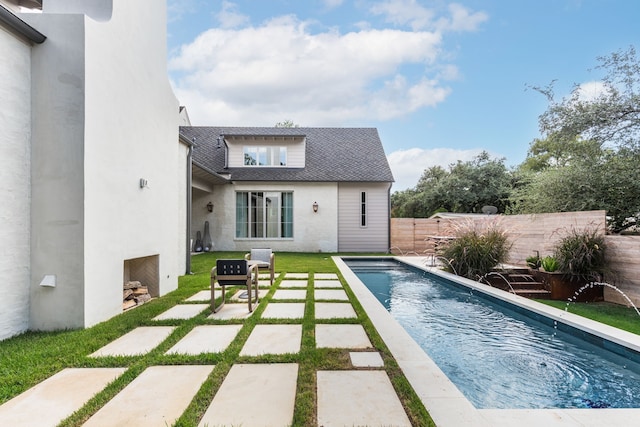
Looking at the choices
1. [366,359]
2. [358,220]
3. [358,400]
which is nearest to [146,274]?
[366,359]

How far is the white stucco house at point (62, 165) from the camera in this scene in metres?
3.71

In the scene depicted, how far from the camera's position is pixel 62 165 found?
12.9 feet

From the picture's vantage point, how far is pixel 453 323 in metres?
5.06

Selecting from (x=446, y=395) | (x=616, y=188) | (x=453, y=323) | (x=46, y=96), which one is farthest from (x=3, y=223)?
(x=616, y=188)

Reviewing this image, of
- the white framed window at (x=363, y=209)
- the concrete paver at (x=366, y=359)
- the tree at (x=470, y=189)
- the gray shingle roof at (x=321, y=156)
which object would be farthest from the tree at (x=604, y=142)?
the tree at (x=470, y=189)

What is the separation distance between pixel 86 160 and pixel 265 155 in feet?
37.5

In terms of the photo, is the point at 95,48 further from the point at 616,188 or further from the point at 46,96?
the point at 616,188

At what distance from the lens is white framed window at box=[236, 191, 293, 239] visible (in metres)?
14.6

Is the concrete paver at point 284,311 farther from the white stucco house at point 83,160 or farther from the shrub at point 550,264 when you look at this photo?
the shrub at point 550,264

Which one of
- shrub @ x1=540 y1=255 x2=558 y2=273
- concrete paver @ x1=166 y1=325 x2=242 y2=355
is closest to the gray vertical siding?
shrub @ x1=540 y1=255 x2=558 y2=273

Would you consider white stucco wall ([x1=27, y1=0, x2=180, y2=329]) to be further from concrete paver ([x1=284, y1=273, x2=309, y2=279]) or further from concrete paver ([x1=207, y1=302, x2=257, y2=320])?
concrete paver ([x1=284, y1=273, x2=309, y2=279])

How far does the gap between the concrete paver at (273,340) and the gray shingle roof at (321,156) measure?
1074cm

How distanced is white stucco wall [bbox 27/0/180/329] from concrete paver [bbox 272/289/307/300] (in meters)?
2.51

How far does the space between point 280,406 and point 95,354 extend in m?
2.21
